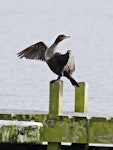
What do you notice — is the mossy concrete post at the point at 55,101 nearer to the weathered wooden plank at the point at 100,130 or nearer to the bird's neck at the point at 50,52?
the weathered wooden plank at the point at 100,130

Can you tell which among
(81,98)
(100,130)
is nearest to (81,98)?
(81,98)

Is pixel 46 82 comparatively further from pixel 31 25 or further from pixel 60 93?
pixel 31 25

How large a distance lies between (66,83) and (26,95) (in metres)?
2.89

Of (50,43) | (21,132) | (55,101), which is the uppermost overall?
(50,43)

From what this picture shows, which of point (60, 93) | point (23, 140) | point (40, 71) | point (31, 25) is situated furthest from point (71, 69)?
point (31, 25)

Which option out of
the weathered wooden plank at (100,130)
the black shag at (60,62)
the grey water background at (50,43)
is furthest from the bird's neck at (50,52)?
the grey water background at (50,43)

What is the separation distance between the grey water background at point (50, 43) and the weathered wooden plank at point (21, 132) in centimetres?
506

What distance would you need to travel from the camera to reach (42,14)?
7956 cm

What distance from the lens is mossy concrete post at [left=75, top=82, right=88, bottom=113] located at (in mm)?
16375

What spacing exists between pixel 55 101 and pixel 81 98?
1.80 metres

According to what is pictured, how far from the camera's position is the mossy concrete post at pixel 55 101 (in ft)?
48.1

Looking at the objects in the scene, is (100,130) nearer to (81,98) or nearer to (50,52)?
(50,52)

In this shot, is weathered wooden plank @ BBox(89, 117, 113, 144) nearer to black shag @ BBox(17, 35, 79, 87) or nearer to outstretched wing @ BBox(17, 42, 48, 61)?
black shag @ BBox(17, 35, 79, 87)

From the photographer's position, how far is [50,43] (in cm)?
4488
